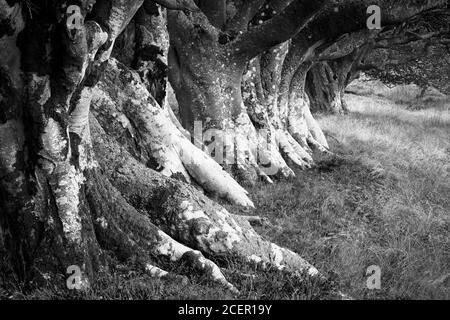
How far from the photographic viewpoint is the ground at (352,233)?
381cm

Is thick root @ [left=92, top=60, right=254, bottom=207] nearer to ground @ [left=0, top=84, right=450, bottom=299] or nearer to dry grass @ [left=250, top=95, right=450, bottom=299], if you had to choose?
dry grass @ [left=250, top=95, right=450, bottom=299]

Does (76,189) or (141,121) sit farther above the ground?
(141,121)

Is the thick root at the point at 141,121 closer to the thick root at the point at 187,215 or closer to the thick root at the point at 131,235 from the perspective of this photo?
the thick root at the point at 187,215

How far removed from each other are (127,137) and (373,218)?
13.0ft

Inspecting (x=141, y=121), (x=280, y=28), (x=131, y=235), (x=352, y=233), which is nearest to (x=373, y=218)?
→ (x=352, y=233)

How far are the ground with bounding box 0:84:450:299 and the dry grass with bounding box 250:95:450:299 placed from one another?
0.02 meters

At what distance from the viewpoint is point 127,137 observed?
6062 mm

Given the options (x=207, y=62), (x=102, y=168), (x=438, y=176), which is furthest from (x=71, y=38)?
(x=438, y=176)

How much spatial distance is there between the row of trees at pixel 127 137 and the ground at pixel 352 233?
10.4 inches

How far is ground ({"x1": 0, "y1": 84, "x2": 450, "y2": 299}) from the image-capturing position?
12.5ft

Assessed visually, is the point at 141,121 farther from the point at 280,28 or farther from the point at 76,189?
the point at 280,28

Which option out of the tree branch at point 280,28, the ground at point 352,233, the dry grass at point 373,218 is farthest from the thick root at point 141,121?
the tree branch at point 280,28

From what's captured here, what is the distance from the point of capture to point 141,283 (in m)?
3.69

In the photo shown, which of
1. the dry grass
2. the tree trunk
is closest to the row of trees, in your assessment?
the tree trunk
